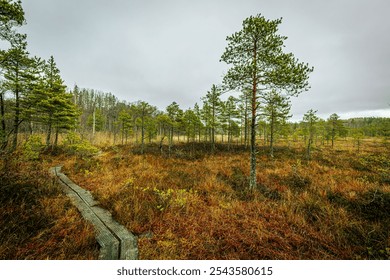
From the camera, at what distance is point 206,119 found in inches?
880

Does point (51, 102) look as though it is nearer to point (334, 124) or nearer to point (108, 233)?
point (108, 233)

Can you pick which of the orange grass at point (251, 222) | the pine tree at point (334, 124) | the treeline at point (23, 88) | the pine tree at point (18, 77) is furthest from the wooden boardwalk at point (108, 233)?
the pine tree at point (334, 124)

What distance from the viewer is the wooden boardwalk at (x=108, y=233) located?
3.19 meters

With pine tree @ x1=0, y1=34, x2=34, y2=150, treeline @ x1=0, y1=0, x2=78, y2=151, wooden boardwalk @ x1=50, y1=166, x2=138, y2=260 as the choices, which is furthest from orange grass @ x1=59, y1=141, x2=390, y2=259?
pine tree @ x1=0, y1=34, x2=34, y2=150

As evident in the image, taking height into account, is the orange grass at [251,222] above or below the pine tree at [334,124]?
below

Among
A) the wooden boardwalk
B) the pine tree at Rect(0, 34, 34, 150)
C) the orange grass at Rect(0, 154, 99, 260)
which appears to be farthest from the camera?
the pine tree at Rect(0, 34, 34, 150)

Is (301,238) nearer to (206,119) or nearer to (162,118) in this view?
(162,118)

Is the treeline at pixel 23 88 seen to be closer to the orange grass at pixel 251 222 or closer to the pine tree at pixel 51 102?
the pine tree at pixel 51 102

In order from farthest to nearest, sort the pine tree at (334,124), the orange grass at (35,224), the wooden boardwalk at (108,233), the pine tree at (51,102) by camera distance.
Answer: the pine tree at (334,124)
the pine tree at (51,102)
the wooden boardwalk at (108,233)
the orange grass at (35,224)

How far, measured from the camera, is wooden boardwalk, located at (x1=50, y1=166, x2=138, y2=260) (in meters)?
3.19

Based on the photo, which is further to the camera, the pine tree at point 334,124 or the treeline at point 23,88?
the pine tree at point 334,124

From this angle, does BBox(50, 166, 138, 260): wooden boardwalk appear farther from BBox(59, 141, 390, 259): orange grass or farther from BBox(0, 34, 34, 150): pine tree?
BBox(0, 34, 34, 150): pine tree

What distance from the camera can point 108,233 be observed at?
379cm

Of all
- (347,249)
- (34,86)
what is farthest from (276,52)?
(34,86)
